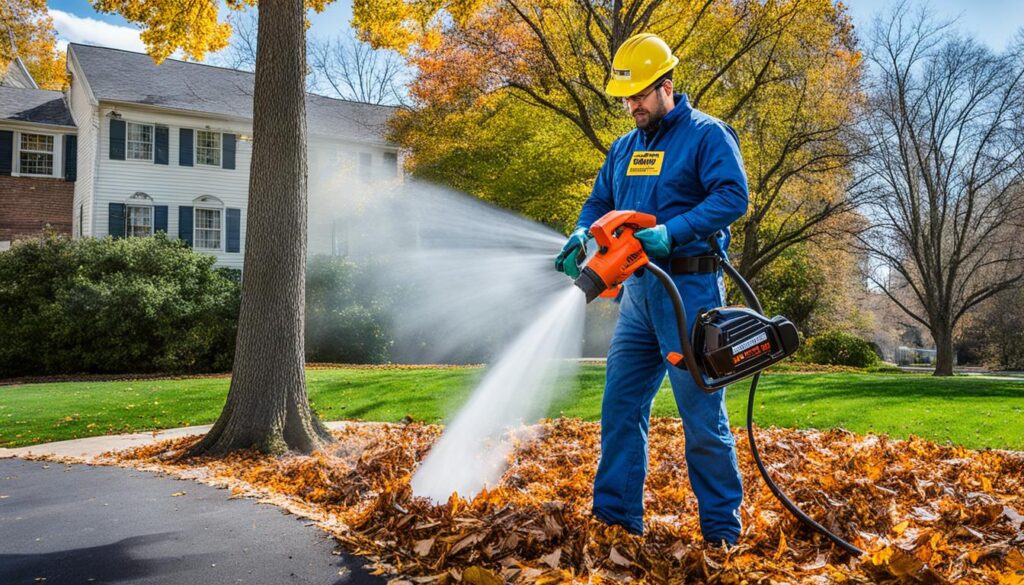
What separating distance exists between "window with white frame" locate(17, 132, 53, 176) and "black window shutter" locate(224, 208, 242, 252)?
6.15 metres

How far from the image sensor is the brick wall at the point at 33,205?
77.5ft

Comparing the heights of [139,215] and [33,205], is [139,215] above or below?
below

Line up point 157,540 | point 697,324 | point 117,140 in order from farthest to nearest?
point 117,140 < point 157,540 < point 697,324

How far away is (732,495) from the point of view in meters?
3.30

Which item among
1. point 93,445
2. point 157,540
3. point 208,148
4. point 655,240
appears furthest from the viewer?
point 208,148

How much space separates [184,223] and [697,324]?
76.6 feet

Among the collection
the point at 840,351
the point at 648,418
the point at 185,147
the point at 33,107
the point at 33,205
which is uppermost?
the point at 33,107

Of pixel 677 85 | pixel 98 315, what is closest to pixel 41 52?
pixel 98 315

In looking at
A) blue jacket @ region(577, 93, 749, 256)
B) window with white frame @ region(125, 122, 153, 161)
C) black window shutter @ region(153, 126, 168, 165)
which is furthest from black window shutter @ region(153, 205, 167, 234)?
blue jacket @ region(577, 93, 749, 256)

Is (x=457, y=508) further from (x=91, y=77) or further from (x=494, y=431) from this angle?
(x=91, y=77)

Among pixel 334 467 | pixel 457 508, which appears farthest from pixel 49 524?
pixel 457 508

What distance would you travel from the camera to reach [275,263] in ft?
20.7

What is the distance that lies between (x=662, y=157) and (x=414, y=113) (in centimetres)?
1990

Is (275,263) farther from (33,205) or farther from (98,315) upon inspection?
(33,205)
